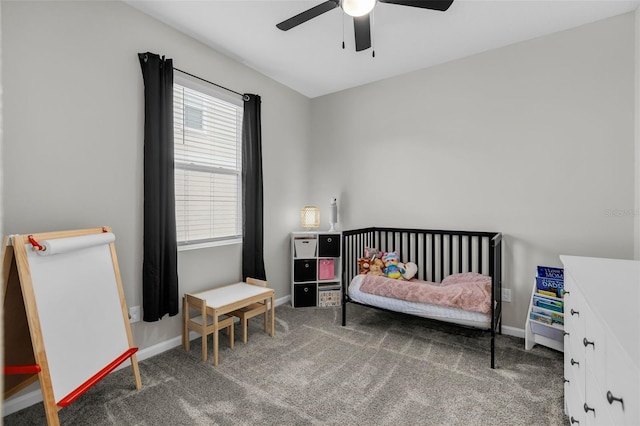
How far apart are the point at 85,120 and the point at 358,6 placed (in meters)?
1.80

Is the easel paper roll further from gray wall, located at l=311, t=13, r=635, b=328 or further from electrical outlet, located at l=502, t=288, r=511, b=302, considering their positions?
electrical outlet, located at l=502, t=288, r=511, b=302

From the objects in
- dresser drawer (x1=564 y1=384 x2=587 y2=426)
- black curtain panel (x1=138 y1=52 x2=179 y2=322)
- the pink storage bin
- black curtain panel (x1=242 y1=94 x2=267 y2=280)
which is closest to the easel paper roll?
black curtain panel (x1=138 y1=52 x2=179 y2=322)

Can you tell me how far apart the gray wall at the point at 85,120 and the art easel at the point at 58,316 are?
275 millimetres

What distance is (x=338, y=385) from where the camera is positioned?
6.91 ft

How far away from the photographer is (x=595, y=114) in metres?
2.50

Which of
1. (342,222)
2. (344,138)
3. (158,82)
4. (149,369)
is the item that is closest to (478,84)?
(344,138)

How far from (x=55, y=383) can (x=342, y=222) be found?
9.21 ft

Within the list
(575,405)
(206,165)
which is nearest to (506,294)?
(575,405)

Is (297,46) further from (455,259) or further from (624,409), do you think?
(624,409)

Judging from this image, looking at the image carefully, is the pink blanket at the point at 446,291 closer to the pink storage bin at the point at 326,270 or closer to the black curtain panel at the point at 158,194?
the pink storage bin at the point at 326,270

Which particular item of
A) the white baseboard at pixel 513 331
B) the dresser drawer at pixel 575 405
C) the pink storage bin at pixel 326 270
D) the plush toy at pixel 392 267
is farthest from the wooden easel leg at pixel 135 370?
the white baseboard at pixel 513 331

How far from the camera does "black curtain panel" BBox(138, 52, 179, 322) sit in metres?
2.37

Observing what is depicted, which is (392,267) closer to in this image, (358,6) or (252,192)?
(252,192)

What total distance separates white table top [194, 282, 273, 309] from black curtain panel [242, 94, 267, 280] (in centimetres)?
25
